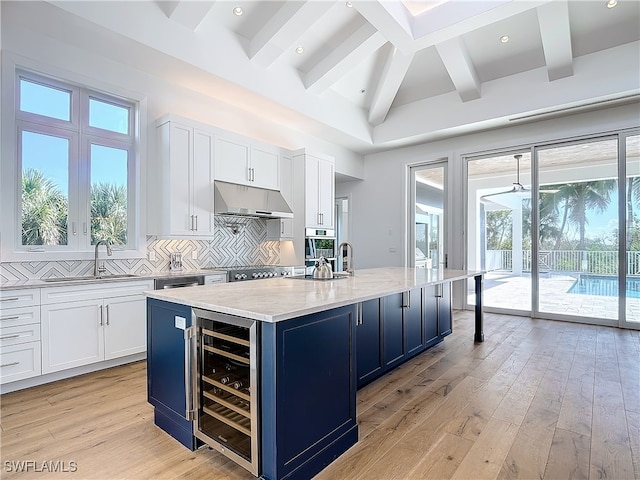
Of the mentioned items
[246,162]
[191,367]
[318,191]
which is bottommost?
[191,367]

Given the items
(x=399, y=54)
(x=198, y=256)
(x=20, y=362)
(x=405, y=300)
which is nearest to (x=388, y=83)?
(x=399, y=54)

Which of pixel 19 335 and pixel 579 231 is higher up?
pixel 579 231

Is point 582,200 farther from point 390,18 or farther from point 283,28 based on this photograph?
point 283,28

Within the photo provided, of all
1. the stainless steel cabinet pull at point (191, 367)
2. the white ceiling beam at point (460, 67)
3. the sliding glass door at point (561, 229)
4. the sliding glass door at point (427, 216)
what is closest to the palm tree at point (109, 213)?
the stainless steel cabinet pull at point (191, 367)

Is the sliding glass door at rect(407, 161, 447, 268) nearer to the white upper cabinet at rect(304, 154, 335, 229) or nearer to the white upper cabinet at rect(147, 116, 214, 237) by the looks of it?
the white upper cabinet at rect(304, 154, 335, 229)

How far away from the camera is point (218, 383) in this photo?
1.82 meters

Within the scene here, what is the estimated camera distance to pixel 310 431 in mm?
1721

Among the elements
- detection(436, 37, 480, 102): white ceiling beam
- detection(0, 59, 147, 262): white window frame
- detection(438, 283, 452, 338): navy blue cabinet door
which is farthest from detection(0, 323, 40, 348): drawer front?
detection(436, 37, 480, 102): white ceiling beam

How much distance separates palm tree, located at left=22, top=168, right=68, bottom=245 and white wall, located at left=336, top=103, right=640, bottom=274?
514 cm

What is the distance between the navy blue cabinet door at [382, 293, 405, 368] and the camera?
9.45 feet

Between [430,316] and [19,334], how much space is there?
3667 mm

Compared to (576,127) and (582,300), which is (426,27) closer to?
(576,127)

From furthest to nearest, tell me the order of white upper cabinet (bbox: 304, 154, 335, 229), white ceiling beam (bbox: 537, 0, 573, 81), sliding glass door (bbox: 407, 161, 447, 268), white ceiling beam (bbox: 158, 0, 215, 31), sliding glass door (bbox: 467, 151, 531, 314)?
sliding glass door (bbox: 407, 161, 447, 268), sliding glass door (bbox: 467, 151, 531, 314), white upper cabinet (bbox: 304, 154, 335, 229), white ceiling beam (bbox: 537, 0, 573, 81), white ceiling beam (bbox: 158, 0, 215, 31)

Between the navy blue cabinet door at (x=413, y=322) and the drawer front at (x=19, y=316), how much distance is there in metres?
3.09
